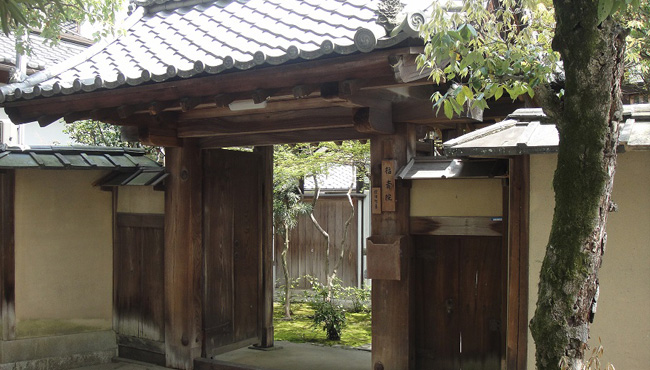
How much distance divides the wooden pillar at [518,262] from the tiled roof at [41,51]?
25.9 ft

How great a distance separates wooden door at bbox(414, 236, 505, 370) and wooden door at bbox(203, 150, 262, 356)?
286cm

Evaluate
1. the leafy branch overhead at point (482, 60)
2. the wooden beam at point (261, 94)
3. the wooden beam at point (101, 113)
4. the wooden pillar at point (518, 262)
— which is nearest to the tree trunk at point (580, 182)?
the leafy branch overhead at point (482, 60)

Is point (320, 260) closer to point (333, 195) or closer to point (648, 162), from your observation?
point (333, 195)

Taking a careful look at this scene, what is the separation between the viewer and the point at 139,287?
8.42m

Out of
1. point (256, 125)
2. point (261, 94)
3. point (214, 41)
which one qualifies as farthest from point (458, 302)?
point (214, 41)

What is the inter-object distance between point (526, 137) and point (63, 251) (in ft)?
20.0

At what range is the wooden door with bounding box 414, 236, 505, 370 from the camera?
636 centimetres

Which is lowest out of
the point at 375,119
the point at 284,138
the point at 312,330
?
the point at 312,330

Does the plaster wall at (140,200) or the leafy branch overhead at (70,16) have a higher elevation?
the leafy branch overhead at (70,16)

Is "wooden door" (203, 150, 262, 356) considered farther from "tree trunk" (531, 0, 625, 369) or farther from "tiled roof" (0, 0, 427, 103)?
"tree trunk" (531, 0, 625, 369)

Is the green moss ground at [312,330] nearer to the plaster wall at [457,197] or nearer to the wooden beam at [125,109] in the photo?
the plaster wall at [457,197]

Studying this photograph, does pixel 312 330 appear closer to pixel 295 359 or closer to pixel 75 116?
pixel 295 359

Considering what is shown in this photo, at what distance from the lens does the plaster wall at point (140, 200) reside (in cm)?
826

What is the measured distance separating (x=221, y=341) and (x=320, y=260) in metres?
6.15
